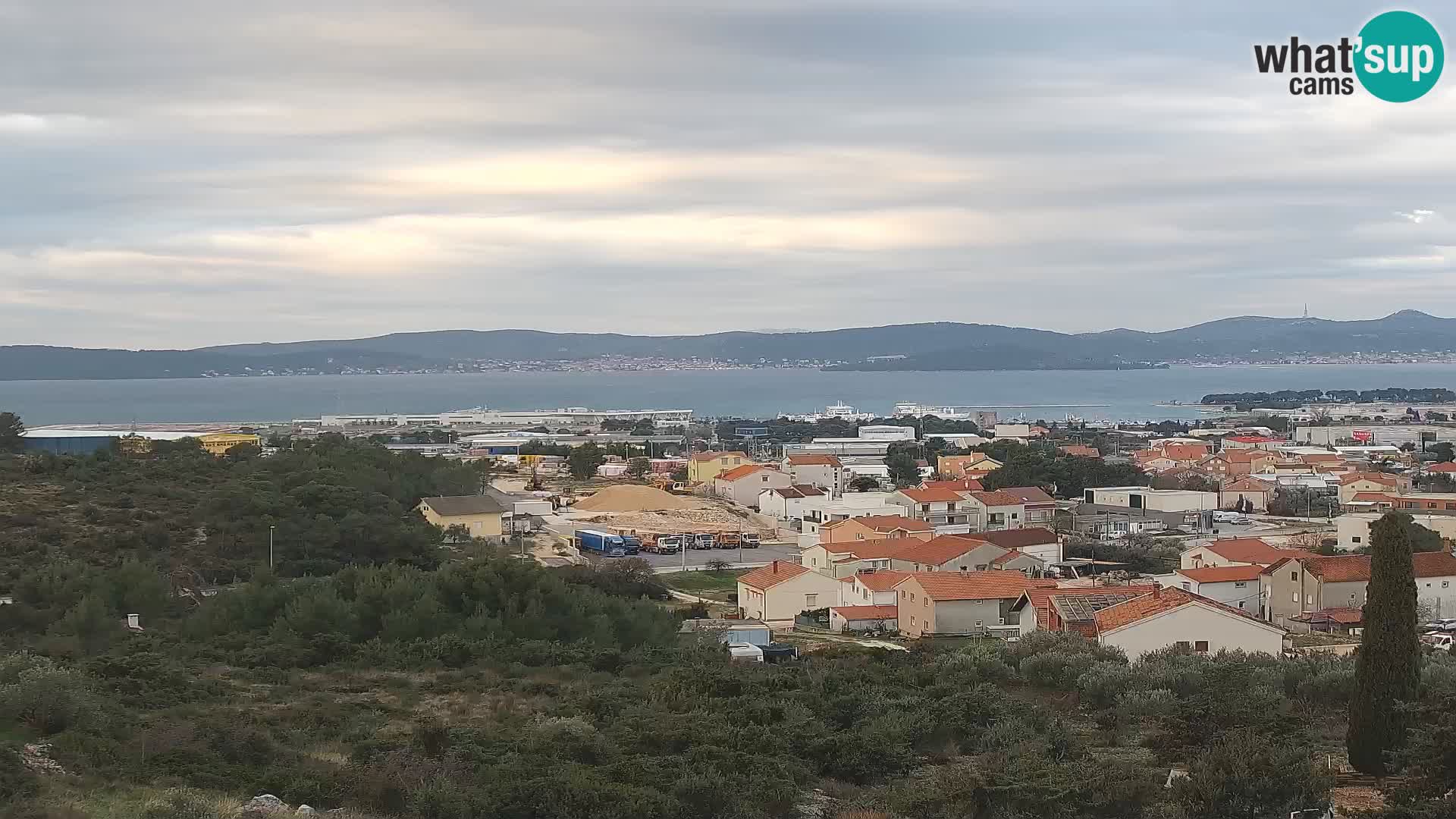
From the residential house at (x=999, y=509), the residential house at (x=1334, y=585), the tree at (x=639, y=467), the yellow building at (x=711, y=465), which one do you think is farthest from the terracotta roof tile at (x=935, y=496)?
the tree at (x=639, y=467)

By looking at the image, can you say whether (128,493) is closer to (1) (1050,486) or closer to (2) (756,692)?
(2) (756,692)

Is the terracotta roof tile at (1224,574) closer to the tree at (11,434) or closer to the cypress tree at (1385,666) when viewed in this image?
the cypress tree at (1385,666)

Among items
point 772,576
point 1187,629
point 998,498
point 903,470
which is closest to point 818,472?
point 903,470

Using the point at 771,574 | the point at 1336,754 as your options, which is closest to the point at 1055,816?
the point at 1336,754

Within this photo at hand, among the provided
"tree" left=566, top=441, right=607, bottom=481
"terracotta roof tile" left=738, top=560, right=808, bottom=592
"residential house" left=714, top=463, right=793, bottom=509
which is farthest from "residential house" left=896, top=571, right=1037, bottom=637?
"tree" left=566, top=441, right=607, bottom=481

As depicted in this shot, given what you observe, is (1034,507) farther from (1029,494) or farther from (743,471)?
(743,471)
